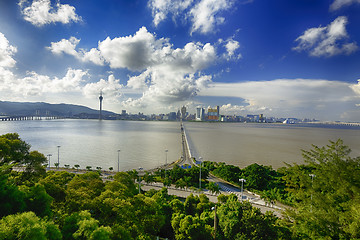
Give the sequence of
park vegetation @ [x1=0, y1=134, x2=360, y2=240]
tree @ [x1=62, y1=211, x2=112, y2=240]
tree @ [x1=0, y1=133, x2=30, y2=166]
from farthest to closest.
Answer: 1. tree @ [x1=0, y1=133, x2=30, y2=166]
2. park vegetation @ [x1=0, y1=134, x2=360, y2=240]
3. tree @ [x1=62, y1=211, x2=112, y2=240]

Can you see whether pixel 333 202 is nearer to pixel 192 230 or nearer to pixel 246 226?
pixel 246 226

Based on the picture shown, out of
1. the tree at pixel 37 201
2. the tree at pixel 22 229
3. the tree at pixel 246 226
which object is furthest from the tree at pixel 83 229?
the tree at pixel 246 226

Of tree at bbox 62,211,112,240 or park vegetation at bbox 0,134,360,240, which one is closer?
tree at bbox 62,211,112,240

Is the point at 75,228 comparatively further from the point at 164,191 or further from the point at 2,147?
the point at 2,147

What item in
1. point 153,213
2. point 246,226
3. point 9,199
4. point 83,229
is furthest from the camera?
point 153,213

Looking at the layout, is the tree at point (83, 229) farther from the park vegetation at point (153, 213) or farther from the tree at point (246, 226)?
the tree at point (246, 226)

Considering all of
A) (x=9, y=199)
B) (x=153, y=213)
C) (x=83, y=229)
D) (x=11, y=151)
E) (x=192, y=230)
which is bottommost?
(x=192, y=230)

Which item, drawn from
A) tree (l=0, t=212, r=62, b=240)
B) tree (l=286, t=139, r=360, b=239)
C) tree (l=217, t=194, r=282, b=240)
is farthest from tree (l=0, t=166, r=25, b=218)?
tree (l=286, t=139, r=360, b=239)

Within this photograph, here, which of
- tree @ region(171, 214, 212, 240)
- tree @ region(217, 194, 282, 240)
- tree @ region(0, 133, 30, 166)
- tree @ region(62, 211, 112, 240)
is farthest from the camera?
tree @ region(0, 133, 30, 166)

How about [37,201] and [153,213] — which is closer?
[37,201]

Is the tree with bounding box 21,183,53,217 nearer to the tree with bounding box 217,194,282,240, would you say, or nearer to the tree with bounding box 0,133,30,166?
the tree with bounding box 217,194,282,240

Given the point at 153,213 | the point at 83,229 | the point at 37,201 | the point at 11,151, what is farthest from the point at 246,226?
the point at 11,151
